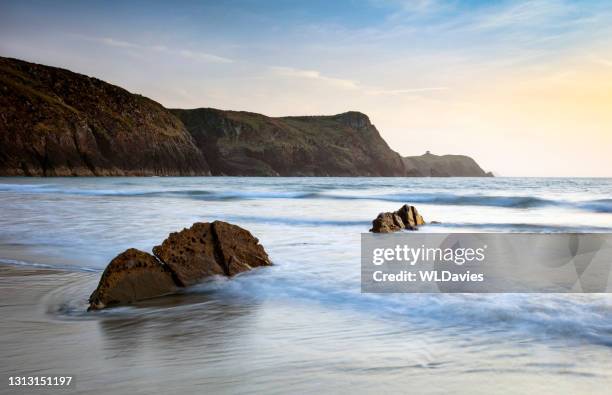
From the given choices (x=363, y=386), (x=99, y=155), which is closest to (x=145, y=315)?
(x=363, y=386)

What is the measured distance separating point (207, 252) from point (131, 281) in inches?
44.2

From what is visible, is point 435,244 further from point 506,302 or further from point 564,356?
point 564,356

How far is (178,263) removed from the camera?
17.8 feet

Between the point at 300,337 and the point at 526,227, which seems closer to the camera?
the point at 300,337

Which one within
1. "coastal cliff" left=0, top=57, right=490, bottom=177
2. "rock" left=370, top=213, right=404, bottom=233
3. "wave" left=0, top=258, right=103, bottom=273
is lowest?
"wave" left=0, top=258, right=103, bottom=273

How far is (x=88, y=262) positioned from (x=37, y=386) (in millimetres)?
4569

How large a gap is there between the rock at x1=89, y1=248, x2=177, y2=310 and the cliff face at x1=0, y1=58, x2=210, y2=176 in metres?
74.6

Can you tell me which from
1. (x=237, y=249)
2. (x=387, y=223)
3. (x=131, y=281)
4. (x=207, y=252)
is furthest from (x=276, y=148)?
(x=131, y=281)

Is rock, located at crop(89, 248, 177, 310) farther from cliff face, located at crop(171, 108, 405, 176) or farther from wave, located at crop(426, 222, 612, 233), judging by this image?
cliff face, located at crop(171, 108, 405, 176)

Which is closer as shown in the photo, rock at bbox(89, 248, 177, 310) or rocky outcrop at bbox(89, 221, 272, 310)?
rock at bbox(89, 248, 177, 310)

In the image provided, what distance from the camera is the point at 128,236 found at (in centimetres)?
968

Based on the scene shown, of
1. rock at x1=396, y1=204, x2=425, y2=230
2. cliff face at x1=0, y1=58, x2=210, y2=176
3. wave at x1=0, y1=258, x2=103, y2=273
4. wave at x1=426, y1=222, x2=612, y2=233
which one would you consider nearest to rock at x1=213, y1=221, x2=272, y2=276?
wave at x1=0, y1=258, x2=103, y2=273

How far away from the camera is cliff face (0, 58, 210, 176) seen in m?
72.0

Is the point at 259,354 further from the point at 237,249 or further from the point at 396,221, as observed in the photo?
the point at 396,221
